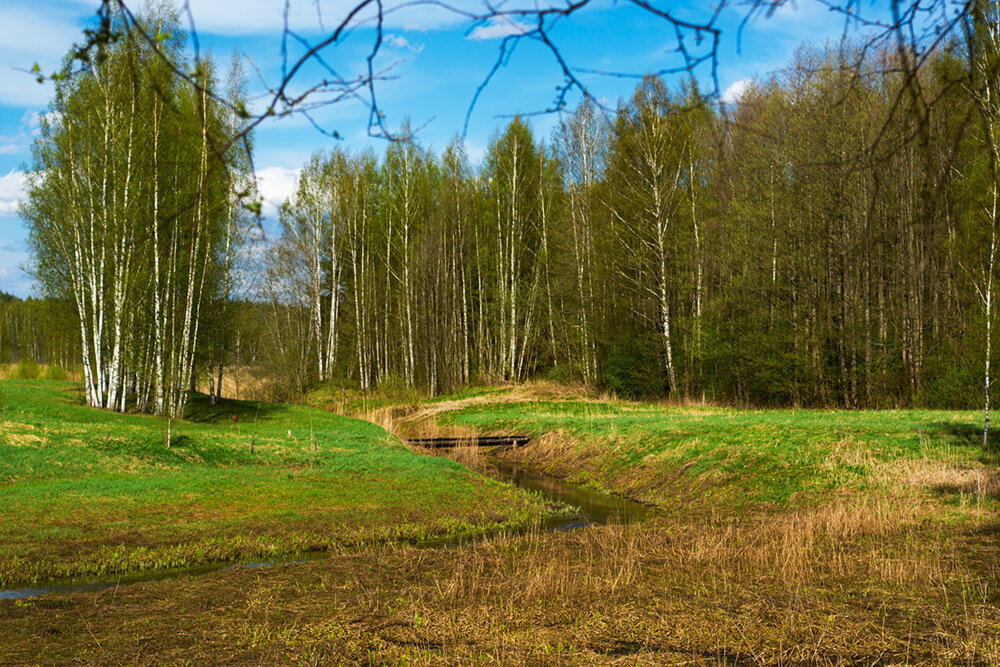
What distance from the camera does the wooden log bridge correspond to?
23.5 meters

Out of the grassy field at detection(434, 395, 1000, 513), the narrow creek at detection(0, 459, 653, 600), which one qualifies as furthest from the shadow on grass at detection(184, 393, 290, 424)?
the grassy field at detection(434, 395, 1000, 513)

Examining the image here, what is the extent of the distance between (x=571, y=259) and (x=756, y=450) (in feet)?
64.0

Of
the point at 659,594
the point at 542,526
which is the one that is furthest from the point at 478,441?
the point at 659,594

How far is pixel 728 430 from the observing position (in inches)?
730

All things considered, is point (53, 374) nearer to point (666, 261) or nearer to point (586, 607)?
point (666, 261)

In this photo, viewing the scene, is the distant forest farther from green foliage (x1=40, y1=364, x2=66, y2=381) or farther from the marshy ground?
green foliage (x1=40, y1=364, x2=66, y2=381)

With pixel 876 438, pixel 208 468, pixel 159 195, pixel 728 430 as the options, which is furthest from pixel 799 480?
pixel 159 195

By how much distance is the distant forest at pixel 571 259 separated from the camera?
21316mm

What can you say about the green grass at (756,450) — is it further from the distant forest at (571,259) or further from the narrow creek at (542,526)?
the distant forest at (571,259)

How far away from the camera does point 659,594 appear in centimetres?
799

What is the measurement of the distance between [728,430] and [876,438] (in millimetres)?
3647

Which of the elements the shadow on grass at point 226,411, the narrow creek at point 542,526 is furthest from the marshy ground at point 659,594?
the shadow on grass at point 226,411

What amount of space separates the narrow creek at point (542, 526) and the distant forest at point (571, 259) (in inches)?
198

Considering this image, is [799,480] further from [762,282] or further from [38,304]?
[38,304]
